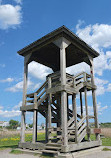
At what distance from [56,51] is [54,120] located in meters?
5.05

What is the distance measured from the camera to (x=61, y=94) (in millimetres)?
8617

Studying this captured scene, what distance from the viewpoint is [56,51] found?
11.8m

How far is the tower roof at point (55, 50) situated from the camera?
386 inches

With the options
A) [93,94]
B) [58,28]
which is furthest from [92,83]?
[58,28]

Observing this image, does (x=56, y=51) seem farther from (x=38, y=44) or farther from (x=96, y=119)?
(x=96, y=119)

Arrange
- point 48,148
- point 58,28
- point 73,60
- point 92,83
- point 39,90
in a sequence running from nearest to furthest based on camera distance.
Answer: point 48,148 < point 58,28 < point 39,90 < point 92,83 < point 73,60

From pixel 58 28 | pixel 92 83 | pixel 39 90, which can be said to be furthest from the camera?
pixel 92 83

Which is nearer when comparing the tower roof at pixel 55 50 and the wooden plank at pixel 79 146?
the wooden plank at pixel 79 146

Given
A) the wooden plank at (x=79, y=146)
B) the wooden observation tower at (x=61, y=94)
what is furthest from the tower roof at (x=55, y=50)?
the wooden plank at (x=79, y=146)

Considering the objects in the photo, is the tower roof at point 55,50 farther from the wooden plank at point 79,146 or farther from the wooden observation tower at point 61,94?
the wooden plank at point 79,146

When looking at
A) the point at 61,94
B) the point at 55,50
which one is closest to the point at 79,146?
the point at 61,94

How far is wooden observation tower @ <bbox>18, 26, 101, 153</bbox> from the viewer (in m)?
8.55

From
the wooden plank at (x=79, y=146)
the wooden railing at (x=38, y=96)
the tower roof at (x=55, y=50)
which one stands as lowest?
the wooden plank at (x=79, y=146)

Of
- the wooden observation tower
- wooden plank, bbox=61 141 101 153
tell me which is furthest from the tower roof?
wooden plank, bbox=61 141 101 153
